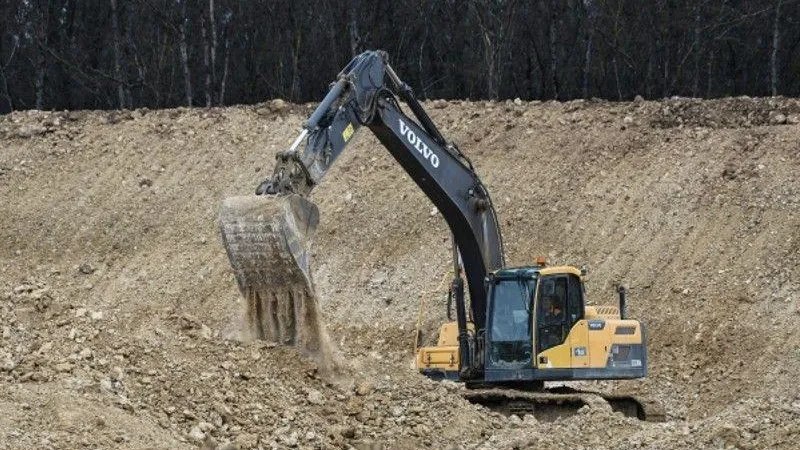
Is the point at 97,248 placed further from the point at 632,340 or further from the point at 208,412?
the point at 208,412

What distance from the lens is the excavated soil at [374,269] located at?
1284 cm

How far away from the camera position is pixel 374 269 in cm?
2467

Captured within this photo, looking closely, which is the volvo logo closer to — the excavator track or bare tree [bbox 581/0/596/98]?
the excavator track

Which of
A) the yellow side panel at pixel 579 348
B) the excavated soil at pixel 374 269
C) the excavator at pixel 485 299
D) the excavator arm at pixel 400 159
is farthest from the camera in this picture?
the yellow side panel at pixel 579 348

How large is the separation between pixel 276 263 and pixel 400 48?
2517 cm

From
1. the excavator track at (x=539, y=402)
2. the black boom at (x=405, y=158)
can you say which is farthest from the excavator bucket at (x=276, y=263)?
the excavator track at (x=539, y=402)

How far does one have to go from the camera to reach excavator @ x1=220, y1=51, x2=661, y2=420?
1564 centimetres

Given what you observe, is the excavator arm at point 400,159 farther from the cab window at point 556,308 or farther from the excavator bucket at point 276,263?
the cab window at point 556,308

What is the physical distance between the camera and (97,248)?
27.7 metres

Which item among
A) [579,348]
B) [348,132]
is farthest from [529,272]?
[348,132]

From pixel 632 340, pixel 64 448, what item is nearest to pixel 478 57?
pixel 632 340

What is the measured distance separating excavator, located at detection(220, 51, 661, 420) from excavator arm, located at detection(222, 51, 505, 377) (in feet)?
0.04

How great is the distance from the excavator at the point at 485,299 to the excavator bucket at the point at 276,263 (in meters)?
0.76

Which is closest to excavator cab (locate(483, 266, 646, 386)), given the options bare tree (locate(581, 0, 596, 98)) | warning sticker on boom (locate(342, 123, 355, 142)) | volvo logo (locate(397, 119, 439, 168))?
volvo logo (locate(397, 119, 439, 168))
